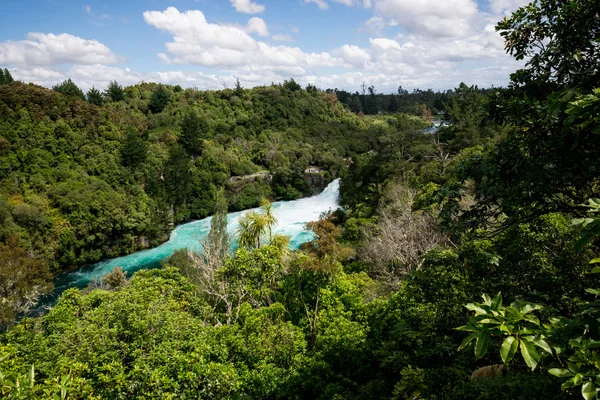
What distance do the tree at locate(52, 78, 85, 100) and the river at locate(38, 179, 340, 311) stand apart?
19118 mm

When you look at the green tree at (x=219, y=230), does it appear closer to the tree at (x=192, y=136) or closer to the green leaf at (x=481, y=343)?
the green leaf at (x=481, y=343)

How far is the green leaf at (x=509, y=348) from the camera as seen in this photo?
144 cm

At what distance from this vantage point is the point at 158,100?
53.7m

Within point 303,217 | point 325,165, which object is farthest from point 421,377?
point 325,165

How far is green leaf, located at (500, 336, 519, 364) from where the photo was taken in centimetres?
144

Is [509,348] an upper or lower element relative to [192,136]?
lower

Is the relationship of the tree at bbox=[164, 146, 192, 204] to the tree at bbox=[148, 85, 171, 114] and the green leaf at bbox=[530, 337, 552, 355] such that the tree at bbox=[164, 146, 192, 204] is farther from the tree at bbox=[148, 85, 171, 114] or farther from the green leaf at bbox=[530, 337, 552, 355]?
the green leaf at bbox=[530, 337, 552, 355]

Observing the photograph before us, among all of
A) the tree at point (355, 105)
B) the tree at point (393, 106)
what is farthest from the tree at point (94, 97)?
the tree at point (393, 106)

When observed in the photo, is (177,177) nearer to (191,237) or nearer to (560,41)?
(191,237)

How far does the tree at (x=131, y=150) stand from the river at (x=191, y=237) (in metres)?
8.09

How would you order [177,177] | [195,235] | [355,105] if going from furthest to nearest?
[355,105] < [177,177] < [195,235]

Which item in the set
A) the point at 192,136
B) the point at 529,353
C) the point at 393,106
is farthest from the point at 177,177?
the point at 393,106

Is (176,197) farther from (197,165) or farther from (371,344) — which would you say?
(371,344)

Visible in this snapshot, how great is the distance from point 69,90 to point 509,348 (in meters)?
47.9
